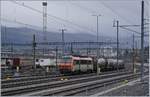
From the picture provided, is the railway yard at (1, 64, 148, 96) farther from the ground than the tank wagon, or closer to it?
closer to it

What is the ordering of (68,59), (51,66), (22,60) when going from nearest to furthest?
(68,59)
(51,66)
(22,60)

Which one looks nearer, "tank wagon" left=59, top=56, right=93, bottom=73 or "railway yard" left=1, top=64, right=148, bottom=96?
"railway yard" left=1, top=64, right=148, bottom=96

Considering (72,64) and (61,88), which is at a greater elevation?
(72,64)

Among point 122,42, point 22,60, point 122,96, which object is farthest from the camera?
point 122,42

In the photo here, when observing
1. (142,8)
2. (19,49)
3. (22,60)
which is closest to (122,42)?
(19,49)

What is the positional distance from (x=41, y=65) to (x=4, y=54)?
6.22 meters

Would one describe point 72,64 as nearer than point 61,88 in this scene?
No

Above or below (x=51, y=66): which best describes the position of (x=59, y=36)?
above

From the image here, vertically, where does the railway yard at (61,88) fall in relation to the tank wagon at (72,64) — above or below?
below

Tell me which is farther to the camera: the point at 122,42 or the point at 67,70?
the point at 122,42

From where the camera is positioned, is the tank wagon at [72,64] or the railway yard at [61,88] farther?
the tank wagon at [72,64]

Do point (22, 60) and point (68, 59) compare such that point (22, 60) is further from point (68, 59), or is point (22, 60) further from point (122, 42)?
point (122, 42)

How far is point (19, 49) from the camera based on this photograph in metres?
80.7

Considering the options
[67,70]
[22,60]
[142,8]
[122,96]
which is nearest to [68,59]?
[67,70]
